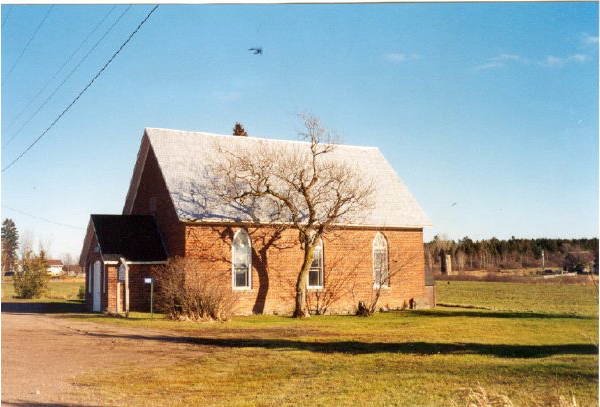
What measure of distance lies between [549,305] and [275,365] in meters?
24.4

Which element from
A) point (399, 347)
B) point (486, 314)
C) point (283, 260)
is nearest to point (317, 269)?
point (283, 260)

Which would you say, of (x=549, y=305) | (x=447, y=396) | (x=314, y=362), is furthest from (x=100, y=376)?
(x=549, y=305)

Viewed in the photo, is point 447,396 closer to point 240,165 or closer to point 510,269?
point 240,165

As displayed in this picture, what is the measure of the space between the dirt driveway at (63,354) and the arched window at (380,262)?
14.9m

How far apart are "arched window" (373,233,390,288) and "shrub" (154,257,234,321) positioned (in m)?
9.46

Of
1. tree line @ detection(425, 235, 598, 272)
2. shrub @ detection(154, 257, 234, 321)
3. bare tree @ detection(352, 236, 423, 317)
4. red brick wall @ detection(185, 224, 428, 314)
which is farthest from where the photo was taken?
tree line @ detection(425, 235, 598, 272)

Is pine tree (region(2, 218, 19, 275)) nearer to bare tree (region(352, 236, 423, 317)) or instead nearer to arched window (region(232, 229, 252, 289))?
arched window (region(232, 229, 252, 289))

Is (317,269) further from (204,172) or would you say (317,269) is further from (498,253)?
(498,253)

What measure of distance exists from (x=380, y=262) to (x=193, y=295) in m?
11.8

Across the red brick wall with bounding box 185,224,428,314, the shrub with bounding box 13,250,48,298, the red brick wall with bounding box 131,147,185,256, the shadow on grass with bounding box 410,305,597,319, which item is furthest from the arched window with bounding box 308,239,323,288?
the shrub with bounding box 13,250,48,298

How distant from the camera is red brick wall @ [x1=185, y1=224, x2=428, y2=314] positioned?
28.6 m

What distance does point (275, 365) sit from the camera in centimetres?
1426

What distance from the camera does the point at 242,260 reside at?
29391 mm

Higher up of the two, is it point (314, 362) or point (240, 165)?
point (240, 165)
